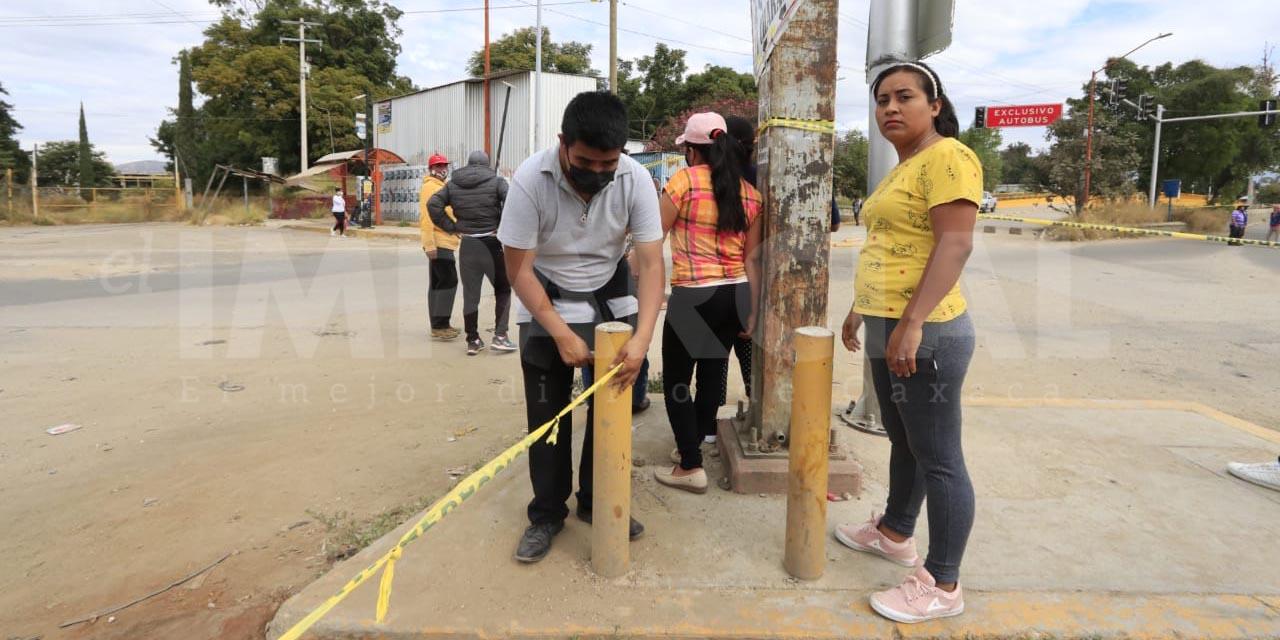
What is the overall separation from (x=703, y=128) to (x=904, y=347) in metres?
1.61

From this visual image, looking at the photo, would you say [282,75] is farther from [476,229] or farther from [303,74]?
[476,229]

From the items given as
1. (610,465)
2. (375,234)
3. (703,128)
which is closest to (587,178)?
(610,465)

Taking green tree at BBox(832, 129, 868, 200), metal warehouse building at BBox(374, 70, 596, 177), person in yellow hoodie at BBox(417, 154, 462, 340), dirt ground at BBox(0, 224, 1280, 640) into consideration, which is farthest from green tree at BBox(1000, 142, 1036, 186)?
person in yellow hoodie at BBox(417, 154, 462, 340)

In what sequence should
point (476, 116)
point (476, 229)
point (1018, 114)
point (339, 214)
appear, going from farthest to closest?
1. point (1018, 114)
2. point (476, 116)
3. point (339, 214)
4. point (476, 229)

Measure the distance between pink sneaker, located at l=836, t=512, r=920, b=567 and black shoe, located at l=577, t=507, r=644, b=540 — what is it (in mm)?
753

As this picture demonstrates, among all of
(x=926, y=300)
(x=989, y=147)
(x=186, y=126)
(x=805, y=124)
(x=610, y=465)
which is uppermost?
(x=989, y=147)

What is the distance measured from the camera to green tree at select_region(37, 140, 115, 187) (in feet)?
157

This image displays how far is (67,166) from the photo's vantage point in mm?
49156

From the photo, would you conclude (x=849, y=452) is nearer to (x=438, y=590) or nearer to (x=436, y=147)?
(x=438, y=590)

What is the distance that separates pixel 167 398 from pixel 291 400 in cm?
85

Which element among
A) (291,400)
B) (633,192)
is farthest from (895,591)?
(291,400)

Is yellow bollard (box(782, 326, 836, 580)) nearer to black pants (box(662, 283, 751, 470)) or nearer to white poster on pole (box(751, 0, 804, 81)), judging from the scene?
black pants (box(662, 283, 751, 470))

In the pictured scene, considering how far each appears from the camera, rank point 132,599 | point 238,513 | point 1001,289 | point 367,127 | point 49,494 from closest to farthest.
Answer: point 132,599
point 238,513
point 49,494
point 1001,289
point 367,127

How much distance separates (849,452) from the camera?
3676 mm
